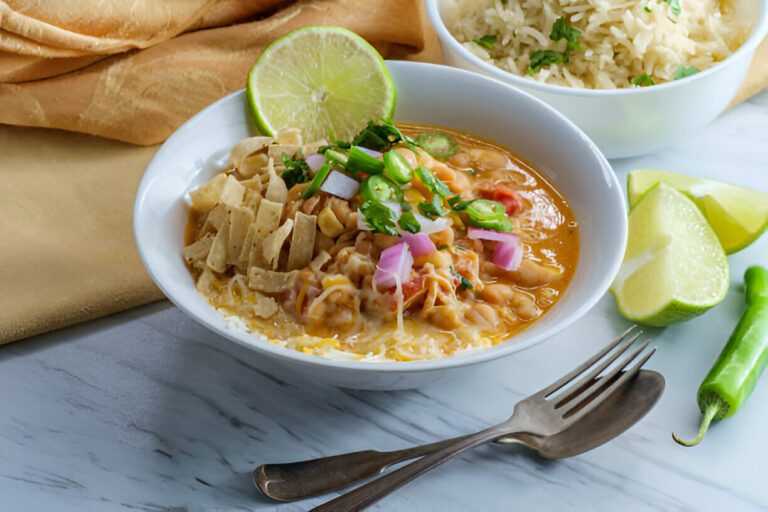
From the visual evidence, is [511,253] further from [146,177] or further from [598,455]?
[146,177]

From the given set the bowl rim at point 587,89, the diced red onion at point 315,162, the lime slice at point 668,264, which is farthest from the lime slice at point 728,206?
the diced red onion at point 315,162

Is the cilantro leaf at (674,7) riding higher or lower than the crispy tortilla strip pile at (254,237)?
higher

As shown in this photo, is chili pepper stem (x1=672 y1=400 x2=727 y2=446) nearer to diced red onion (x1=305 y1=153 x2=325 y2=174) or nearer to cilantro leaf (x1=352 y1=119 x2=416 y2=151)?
cilantro leaf (x1=352 y1=119 x2=416 y2=151)

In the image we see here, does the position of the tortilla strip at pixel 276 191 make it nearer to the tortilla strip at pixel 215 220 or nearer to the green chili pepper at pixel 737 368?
the tortilla strip at pixel 215 220

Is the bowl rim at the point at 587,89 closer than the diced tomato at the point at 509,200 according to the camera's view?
No

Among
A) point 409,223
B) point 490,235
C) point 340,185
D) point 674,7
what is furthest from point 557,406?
point 674,7

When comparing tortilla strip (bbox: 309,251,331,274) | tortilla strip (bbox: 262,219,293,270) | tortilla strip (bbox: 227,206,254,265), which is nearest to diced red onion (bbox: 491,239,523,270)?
tortilla strip (bbox: 309,251,331,274)

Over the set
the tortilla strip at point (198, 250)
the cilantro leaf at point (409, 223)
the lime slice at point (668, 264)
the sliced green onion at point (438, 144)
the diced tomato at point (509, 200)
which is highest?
the cilantro leaf at point (409, 223)

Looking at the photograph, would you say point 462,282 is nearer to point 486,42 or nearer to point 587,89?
point 587,89
